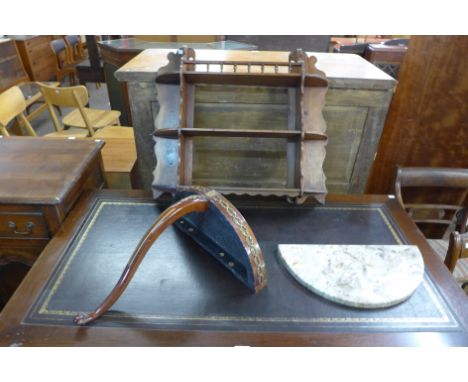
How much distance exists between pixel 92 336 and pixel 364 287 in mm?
779

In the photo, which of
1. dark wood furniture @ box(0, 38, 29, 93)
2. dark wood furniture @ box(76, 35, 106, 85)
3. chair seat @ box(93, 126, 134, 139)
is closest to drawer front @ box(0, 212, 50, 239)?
chair seat @ box(93, 126, 134, 139)

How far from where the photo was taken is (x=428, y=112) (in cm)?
183

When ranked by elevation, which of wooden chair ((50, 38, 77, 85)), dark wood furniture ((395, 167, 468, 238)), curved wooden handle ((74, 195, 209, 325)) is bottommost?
wooden chair ((50, 38, 77, 85))

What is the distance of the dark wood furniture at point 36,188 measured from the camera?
1.22 meters

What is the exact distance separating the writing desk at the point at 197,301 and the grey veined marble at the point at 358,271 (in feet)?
0.10

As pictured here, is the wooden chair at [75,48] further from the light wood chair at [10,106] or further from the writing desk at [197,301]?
the writing desk at [197,301]

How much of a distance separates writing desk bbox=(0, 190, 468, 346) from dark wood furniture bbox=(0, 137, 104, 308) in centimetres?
10

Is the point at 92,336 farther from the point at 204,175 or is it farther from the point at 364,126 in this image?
the point at 364,126

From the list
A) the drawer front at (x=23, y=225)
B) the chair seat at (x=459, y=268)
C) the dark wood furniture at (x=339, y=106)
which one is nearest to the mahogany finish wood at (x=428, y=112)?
the dark wood furniture at (x=339, y=106)

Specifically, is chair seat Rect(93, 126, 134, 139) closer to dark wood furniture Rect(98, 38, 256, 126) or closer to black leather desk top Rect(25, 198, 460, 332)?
dark wood furniture Rect(98, 38, 256, 126)

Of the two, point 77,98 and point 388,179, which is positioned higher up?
point 77,98

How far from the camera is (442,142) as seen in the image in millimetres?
1910

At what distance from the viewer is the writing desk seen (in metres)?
0.89
